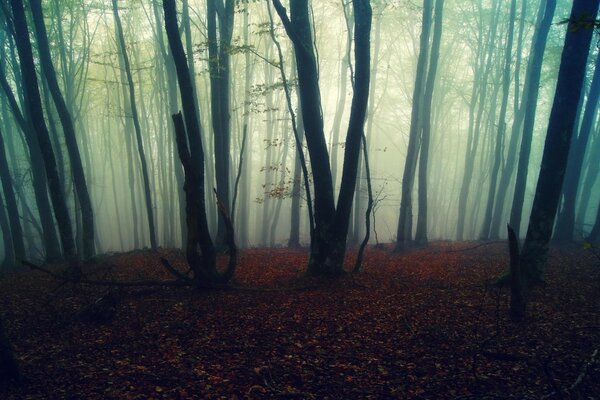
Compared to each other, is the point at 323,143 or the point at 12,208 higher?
the point at 323,143

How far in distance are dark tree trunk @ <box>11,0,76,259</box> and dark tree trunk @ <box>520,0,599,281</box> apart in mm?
11586

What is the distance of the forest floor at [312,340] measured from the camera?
4.07 meters

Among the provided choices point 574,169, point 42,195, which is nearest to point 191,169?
point 42,195

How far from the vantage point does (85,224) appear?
36.5ft

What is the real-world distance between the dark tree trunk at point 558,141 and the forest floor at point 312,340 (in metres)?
0.88

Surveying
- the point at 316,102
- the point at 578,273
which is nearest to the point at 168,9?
the point at 316,102

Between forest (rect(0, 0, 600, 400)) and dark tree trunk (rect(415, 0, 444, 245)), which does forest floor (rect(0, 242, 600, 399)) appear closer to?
forest (rect(0, 0, 600, 400))

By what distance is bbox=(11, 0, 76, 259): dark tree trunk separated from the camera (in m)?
8.77

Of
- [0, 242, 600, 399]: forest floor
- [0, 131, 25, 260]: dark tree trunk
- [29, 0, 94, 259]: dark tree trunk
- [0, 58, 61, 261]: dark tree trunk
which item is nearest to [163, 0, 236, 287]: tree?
[0, 242, 600, 399]: forest floor

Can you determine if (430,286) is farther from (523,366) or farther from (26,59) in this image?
(26,59)

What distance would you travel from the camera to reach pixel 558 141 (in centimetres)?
693

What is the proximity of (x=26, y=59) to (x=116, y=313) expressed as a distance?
24.7 feet

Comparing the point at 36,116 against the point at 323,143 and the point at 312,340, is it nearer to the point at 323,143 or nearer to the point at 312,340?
the point at 323,143

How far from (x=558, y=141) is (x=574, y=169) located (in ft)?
28.7
